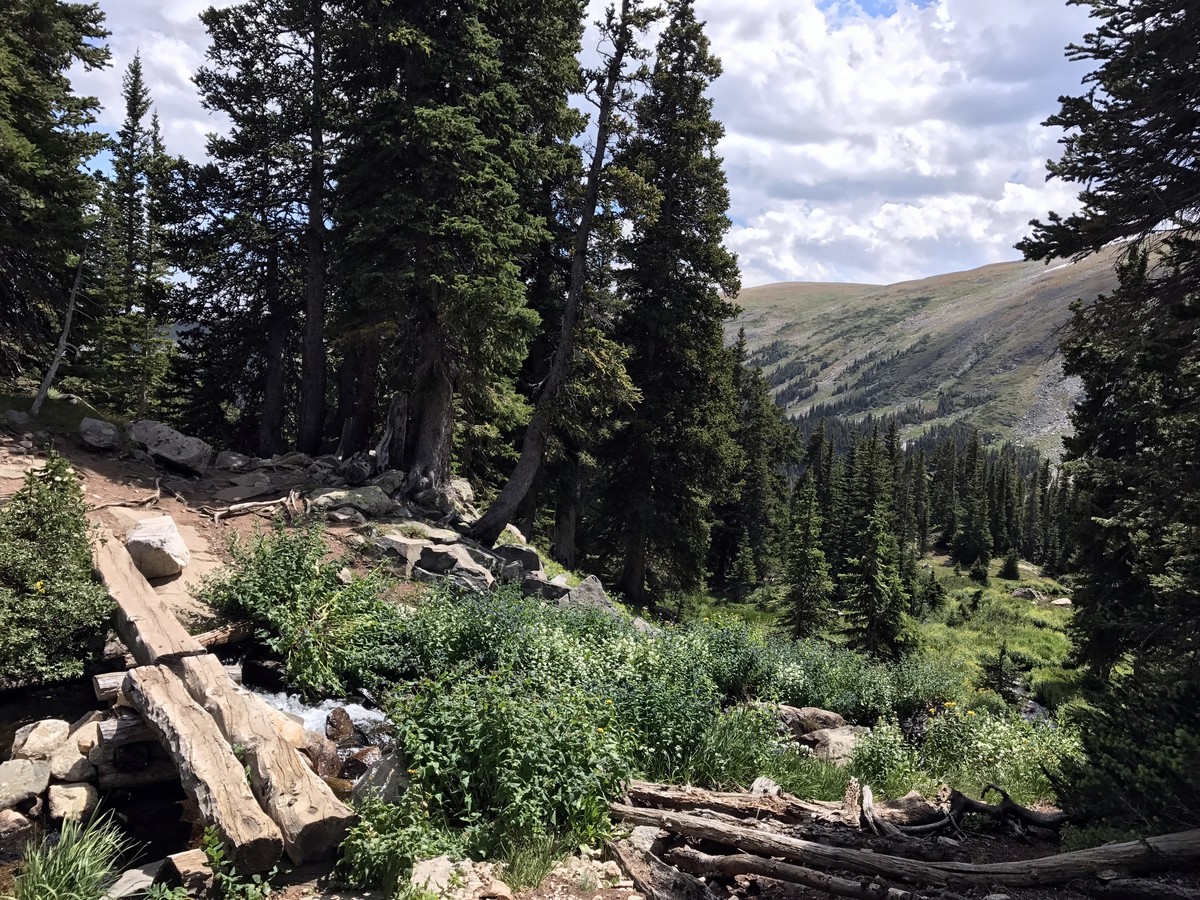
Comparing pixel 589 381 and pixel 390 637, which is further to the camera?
pixel 589 381

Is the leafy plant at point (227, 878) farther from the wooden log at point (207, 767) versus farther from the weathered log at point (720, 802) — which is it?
the weathered log at point (720, 802)

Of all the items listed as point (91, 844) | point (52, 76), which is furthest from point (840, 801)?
point (52, 76)

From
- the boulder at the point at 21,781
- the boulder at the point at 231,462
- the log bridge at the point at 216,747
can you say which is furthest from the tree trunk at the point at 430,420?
the boulder at the point at 21,781

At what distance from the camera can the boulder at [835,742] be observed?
32.4 feet

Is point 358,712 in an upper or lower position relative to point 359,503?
lower

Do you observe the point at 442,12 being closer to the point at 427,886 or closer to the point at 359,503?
the point at 359,503

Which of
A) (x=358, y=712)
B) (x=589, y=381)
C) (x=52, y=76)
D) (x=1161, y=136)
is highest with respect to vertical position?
(x=52, y=76)

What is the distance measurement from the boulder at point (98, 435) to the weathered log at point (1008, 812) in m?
16.5

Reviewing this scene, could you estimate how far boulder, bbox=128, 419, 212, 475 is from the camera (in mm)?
15297

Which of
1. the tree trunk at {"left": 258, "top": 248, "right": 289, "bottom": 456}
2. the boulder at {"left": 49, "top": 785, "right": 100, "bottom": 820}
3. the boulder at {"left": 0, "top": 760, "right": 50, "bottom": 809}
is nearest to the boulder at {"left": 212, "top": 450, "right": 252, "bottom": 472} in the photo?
the tree trunk at {"left": 258, "top": 248, "right": 289, "bottom": 456}

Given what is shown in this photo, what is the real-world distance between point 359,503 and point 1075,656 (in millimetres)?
21292

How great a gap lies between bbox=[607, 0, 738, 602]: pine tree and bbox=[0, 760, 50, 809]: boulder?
1613 cm

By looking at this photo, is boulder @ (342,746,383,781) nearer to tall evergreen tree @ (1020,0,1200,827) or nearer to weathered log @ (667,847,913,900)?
weathered log @ (667,847,913,900)

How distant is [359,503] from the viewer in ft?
50.1
